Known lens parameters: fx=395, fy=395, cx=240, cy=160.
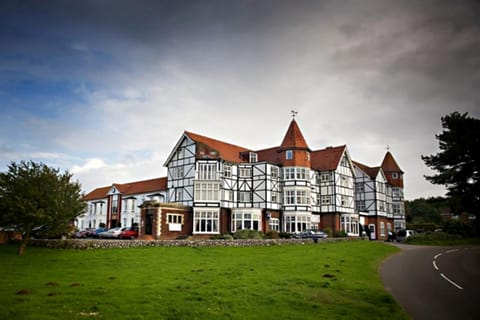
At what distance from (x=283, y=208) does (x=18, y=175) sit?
2858 centimetres

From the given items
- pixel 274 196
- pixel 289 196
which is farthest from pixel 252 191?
pixel 289 196

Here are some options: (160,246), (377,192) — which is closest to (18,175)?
(160,246)

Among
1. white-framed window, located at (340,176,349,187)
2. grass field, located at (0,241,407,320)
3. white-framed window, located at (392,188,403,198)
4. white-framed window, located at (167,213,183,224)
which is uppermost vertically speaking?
white-framed window, located at (340,176,349,187)

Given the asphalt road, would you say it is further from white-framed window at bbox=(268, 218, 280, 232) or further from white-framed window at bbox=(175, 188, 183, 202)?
white-framed window at bbox=(175, 188, 183, 202)

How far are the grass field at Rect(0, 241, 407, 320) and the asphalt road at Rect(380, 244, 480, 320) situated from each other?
766 mm

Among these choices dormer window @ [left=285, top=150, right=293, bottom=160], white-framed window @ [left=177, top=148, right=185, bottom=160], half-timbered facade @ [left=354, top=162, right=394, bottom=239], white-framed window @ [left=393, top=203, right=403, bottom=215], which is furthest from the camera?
white-framed window @ [left=393, top=203, right=403, bottom=215]

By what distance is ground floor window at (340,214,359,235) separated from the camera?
5112 centimetres

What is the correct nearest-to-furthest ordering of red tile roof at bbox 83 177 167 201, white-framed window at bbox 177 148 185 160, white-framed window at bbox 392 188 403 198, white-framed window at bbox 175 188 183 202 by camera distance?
white-framed window at bbox 175 188 183 202 → white-framed window at bbox 177 148 185 160 → red tile roof at bbox 83 177 167 201 → white-framed window at bbox 392 188 403 198

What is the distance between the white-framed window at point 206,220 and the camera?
4206 cm

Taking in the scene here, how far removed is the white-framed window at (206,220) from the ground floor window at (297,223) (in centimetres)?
902

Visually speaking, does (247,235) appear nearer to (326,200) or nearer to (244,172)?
(244,172)

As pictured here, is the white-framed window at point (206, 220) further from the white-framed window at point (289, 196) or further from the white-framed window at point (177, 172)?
the white-framed window at point (289, 196)

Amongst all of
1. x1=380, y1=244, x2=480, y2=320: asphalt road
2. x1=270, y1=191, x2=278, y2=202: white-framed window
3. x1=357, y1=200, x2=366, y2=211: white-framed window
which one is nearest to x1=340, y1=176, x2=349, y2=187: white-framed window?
x1=357, y1=200, x2=366, y2=211: white-framed window

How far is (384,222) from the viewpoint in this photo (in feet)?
195
